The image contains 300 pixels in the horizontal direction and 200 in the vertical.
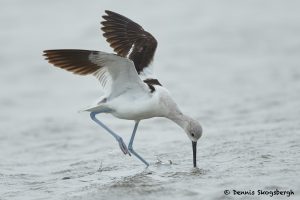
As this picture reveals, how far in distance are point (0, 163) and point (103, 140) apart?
1992 millimetres

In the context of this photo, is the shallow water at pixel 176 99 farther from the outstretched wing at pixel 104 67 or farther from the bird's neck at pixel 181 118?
the outstretched wing at pixel 104 67

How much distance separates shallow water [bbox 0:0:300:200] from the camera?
7.85 metres

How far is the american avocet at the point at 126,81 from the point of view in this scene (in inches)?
322

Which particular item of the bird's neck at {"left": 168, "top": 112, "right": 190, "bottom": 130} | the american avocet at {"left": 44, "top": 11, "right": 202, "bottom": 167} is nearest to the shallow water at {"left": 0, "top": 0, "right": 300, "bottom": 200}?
the bird's neck at {"left": 168, "top": 112, "right": 190, "bottom": 130}

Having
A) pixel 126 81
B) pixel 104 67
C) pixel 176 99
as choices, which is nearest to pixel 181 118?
pixel 126 81

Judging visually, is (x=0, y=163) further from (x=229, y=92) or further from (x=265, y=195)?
(x=229, y=92)

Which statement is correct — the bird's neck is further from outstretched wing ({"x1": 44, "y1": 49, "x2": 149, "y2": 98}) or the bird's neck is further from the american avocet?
outstretched wing ({"x1": 44, "y1": 49, "x2": 149, "y2": 98})

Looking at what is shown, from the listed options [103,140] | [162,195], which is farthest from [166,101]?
[103,140]

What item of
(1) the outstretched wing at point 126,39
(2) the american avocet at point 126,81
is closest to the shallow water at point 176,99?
(2) the american avocet at point 126,81

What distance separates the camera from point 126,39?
381 inches

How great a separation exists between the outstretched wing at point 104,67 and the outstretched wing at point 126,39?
34.4 inches

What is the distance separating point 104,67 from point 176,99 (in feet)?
18.4

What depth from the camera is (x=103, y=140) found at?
37.3 ft

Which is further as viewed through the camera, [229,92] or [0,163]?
[229,92]
